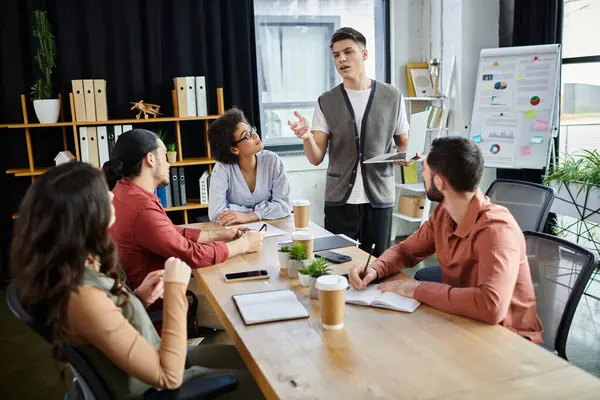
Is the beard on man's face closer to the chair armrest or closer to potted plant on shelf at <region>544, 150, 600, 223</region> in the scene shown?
the chair armrest

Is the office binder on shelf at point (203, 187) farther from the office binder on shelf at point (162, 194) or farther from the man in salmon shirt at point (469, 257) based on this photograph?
the man in salmon shirt at point (469, 257)

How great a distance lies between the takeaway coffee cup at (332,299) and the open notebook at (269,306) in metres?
0.11

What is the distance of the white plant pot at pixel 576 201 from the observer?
3.63 m

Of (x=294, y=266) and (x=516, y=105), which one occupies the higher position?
(x=516, y=105)

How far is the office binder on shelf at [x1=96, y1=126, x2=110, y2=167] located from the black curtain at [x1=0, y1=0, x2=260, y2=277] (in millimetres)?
259

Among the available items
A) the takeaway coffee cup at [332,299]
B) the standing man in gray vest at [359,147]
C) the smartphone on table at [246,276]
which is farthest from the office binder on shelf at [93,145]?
the takeaway coffee cup at [332,299]

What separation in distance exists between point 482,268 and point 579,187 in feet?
8.37

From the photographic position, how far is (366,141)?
3.13 metres

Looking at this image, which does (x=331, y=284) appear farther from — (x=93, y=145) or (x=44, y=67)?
(x=44, y=67)

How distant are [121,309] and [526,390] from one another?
92cm

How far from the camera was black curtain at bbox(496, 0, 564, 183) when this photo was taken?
4.25 m

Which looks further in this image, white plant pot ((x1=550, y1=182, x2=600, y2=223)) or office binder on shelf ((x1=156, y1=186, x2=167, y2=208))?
office binder on shelf ((x1=156, y1=186, x2=167, y2=208))

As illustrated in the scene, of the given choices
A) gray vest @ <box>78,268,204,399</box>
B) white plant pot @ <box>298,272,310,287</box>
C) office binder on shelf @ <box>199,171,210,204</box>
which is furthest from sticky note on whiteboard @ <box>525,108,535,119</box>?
gray vest @ <box>78,268,204,399</box>

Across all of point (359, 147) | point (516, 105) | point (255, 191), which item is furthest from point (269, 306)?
point (516, 105)
